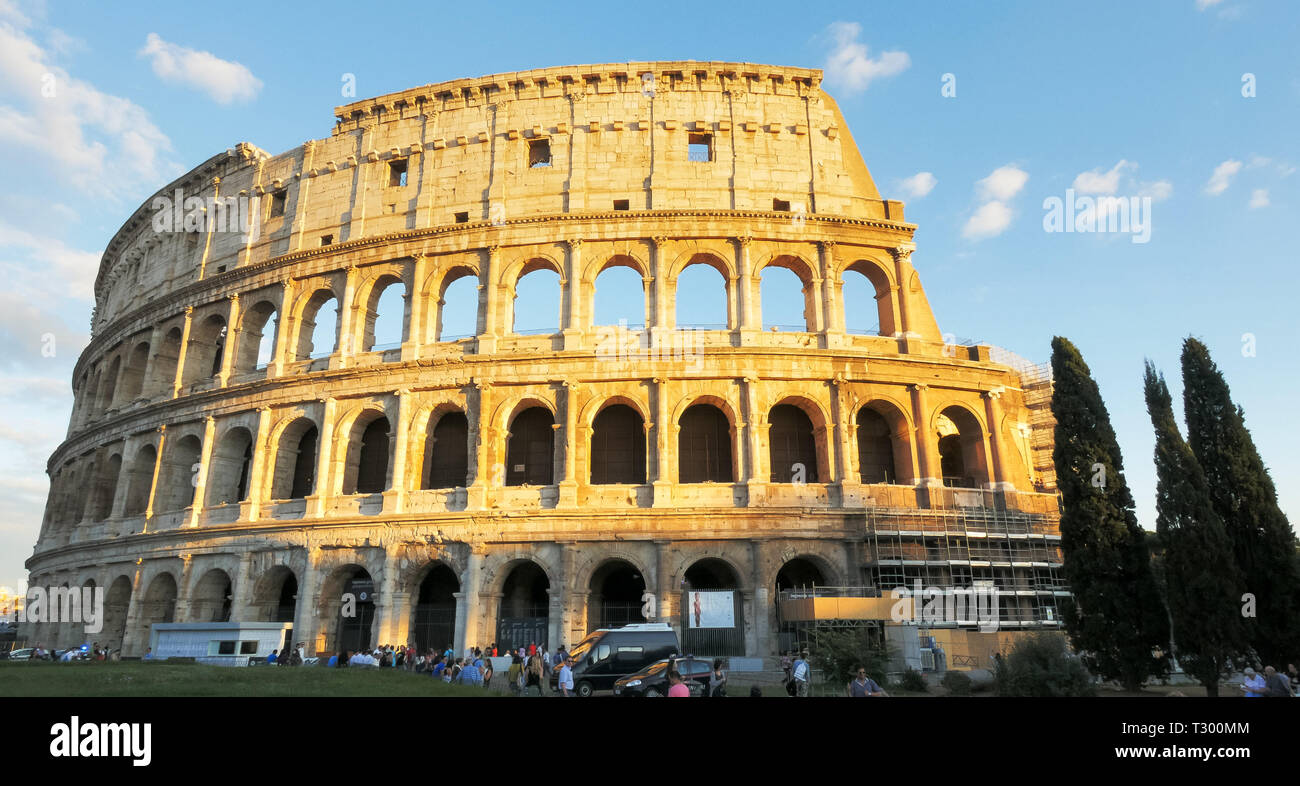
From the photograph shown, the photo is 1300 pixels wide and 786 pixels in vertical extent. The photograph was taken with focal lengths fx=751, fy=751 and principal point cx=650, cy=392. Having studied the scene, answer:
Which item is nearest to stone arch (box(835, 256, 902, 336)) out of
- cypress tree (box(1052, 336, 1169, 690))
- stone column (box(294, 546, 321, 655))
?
cypress tree (box(1052, 336, 1169, 690))

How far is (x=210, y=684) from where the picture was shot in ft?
40.9

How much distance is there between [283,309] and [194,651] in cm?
1263

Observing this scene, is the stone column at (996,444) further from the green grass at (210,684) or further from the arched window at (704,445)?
the green grass at (210,684)

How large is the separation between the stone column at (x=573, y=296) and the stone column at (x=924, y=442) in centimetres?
1113

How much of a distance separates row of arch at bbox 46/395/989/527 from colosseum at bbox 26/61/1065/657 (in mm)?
97

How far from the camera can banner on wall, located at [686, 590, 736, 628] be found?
20.9 metres

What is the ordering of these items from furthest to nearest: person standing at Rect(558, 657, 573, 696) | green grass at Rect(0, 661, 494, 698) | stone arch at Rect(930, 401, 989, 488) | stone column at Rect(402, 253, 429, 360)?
stone column at Rect(402, 253, 429, 360)
stone arch at Rect(930, 401, 989, 488)
person standing at Rect(558, 657, 573, 696)
green grass at Rect(0, 661, 494, 698)

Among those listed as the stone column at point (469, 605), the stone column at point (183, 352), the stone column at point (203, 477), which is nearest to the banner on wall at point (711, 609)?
the stone column at point (469, 605)

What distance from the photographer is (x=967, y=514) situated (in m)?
23.0

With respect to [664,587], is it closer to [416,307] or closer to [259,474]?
[416,307]

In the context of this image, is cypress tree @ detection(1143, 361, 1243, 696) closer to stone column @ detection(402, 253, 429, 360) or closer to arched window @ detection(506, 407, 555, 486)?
arched window @ detection(506, 407, 555, 486)

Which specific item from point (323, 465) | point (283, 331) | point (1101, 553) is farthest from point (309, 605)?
point (1101, 553)

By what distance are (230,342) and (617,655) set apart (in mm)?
21480
